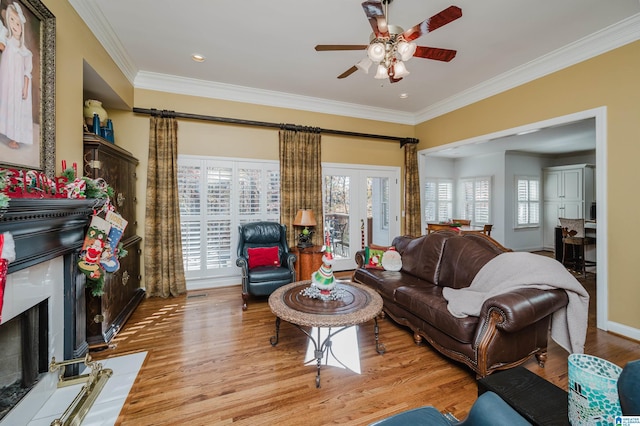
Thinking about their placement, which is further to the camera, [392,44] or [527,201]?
[527,201]

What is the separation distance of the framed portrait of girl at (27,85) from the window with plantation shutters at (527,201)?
9.19 m

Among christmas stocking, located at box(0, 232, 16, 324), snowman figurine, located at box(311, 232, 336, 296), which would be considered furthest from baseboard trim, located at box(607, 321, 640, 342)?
christmas stocking, located at box(0, 232, 16, 324)

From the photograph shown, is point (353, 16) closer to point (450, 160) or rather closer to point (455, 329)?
point (455, 329)

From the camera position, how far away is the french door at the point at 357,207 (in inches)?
198

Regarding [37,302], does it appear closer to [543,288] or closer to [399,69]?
[399,69]

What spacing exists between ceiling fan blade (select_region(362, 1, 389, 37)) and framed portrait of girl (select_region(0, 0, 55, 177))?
7.04ft

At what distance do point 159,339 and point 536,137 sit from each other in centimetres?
754

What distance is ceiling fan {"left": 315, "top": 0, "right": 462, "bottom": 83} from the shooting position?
1868mm

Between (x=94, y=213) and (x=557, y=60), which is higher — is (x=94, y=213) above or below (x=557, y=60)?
below

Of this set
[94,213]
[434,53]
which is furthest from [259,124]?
[434,53]

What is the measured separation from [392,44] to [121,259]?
3.60 metres

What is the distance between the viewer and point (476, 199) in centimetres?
790

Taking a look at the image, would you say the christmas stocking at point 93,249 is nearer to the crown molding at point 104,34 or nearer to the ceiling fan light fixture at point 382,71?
the crown molding at point 104,34

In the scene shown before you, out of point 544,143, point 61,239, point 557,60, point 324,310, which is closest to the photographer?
point 61,239
